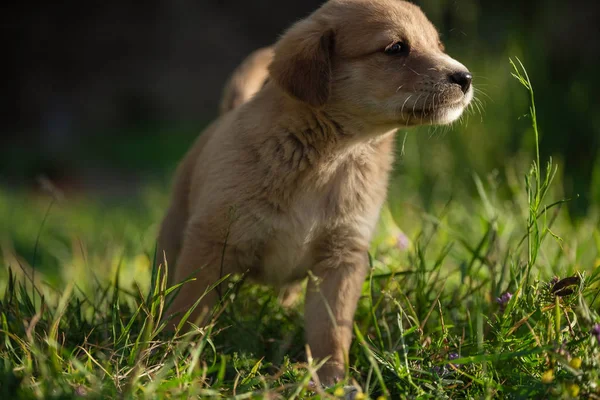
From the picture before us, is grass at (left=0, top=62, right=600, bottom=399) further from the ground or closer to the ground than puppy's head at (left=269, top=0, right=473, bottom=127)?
closer to the ground

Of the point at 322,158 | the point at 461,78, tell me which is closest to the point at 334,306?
the point at 322,158

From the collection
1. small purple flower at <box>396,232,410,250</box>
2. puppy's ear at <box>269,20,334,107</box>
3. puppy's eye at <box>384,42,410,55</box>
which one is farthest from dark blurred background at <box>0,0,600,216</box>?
puppy's eye at <box>384,42,410,55</box>

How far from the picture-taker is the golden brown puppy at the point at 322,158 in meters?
2.69

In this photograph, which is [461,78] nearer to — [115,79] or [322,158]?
[322,158]

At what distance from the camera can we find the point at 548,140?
5.21 meters

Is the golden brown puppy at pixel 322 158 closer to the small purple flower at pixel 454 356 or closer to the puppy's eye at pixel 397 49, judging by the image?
the puppy's eye at pixel 397 49

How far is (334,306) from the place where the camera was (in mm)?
2746

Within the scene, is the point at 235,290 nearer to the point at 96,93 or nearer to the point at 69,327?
the point at 69,327

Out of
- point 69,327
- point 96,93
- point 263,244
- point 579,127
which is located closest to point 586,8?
point 579,127

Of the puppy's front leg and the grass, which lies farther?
the puppy's front leg

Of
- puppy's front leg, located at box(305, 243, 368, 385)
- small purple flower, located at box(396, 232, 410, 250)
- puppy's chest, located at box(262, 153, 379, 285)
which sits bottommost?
small purple flower, located at box(396, 232, 410, 250)

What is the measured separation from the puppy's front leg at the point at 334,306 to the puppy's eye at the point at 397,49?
30.1 inches

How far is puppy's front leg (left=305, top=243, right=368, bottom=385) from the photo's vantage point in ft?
8.82

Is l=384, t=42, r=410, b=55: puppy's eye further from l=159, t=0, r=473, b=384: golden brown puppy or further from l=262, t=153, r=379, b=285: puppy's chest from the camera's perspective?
l=262, t=153, r=379, b=285: puppy's chest
